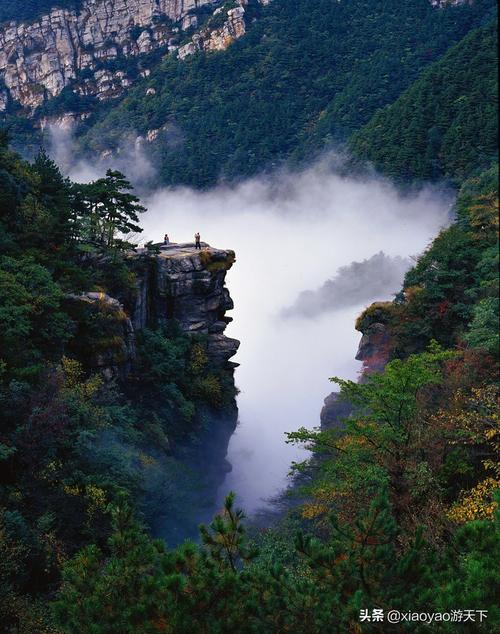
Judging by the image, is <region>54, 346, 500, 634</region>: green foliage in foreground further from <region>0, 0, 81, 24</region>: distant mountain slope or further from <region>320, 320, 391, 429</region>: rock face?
<region>0, 0, 81, 24</region>: distant mountain slope

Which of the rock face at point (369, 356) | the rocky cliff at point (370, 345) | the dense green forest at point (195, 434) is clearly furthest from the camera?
the rocky cliff at point (370, 345)

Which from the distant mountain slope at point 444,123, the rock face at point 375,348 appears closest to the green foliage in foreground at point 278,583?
the rock face at point 375,348

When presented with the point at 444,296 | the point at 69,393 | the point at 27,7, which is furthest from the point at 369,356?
the point at 27,7

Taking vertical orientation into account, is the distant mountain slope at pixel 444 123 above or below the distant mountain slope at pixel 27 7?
below

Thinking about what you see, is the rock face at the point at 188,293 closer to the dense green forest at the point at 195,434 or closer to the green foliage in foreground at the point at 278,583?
the dense green forest at the point at 195,434

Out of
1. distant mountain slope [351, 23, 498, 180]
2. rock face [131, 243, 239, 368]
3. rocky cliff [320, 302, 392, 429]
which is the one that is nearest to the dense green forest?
rocky cliff [320, 302, 392, 429]

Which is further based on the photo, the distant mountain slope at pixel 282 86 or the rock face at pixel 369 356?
the distant mountain slope at pixel 282 86

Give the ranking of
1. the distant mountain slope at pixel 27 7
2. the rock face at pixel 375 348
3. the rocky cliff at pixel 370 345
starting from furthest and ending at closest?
the distant mountain slope at pixel 27 7
the rocky cliff at pixel 370 345
the rock face at pixel 375 348
